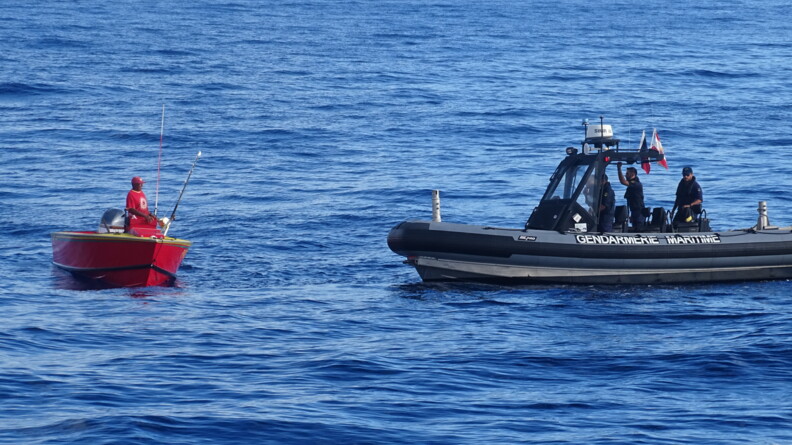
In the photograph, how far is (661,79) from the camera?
136 feet

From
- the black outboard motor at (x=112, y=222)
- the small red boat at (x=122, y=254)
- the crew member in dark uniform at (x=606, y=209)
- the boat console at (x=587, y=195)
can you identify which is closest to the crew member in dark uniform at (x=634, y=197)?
the boat console at (x=587, y=195)

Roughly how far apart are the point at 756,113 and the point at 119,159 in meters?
18.0

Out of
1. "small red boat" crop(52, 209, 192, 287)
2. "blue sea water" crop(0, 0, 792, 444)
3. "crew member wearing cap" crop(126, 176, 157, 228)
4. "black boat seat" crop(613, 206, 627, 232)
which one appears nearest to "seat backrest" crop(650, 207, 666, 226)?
"black boat seat" crop(613, 206, 627, 232)

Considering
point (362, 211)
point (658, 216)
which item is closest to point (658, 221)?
point (658, 216)

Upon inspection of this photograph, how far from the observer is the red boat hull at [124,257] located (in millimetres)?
17047

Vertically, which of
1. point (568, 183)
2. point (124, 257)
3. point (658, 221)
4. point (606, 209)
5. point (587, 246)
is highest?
point (568, 183)

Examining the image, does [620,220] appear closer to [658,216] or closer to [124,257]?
[658,216]

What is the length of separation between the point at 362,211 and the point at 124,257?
294 inches

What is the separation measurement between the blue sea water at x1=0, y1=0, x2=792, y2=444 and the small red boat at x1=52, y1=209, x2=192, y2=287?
1.42 ft

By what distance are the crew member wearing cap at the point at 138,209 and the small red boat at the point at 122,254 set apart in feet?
0.55

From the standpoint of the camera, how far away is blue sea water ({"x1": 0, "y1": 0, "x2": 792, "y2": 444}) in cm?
1084

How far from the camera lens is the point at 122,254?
17141 millimetres

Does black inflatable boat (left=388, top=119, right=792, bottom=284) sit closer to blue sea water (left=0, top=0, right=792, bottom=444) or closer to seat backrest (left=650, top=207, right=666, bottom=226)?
seat backrest (left=650, top=207, right=666, bottom=226)

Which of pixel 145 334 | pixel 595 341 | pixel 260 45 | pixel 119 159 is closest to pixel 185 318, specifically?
pixel 145 334
